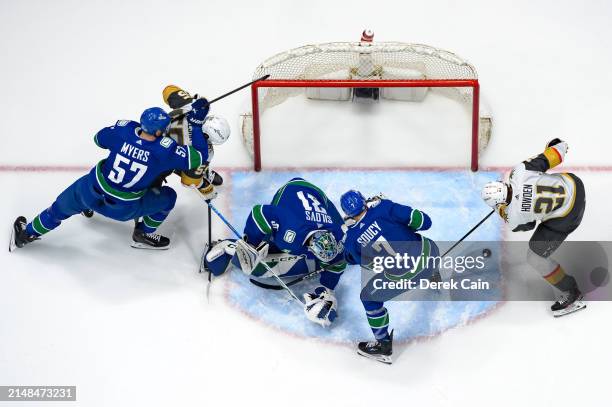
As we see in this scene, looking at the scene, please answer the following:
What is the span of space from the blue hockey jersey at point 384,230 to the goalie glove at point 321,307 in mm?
340

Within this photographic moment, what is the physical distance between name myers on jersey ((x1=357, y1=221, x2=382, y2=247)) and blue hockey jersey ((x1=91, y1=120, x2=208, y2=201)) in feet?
3.38

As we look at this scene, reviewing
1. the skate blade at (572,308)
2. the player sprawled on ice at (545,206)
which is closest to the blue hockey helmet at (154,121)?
the player sprawled on ice at (545,206)

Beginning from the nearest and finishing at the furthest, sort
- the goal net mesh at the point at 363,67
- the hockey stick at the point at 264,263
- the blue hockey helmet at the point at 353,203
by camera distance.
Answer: the blue hockey helmet at the point at 353,203 → the hockey stick at the point at 264,263 → the goal net mesh at the point at 363,67

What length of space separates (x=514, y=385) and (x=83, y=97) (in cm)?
346

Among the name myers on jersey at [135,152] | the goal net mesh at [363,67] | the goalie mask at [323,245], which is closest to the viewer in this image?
the goalie mask at [323,245]

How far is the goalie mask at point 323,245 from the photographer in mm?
5844

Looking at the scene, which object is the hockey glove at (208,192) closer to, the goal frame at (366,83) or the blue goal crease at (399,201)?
the blue goal crease at (399,201)

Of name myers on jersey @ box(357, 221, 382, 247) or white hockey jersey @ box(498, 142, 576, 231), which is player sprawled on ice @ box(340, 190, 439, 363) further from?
white hockey jersey @ box(498, 142, 576, 231)

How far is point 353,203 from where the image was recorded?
18.8ft

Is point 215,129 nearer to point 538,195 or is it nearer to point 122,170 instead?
point 122,170

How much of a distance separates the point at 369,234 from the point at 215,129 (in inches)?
43.1

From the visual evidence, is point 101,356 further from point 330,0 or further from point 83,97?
point 330,0

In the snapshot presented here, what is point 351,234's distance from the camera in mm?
5836

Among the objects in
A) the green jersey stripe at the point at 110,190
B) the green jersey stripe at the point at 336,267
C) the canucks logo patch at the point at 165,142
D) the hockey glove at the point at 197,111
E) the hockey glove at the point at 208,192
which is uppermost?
the hockey glove at the point at 197,111
